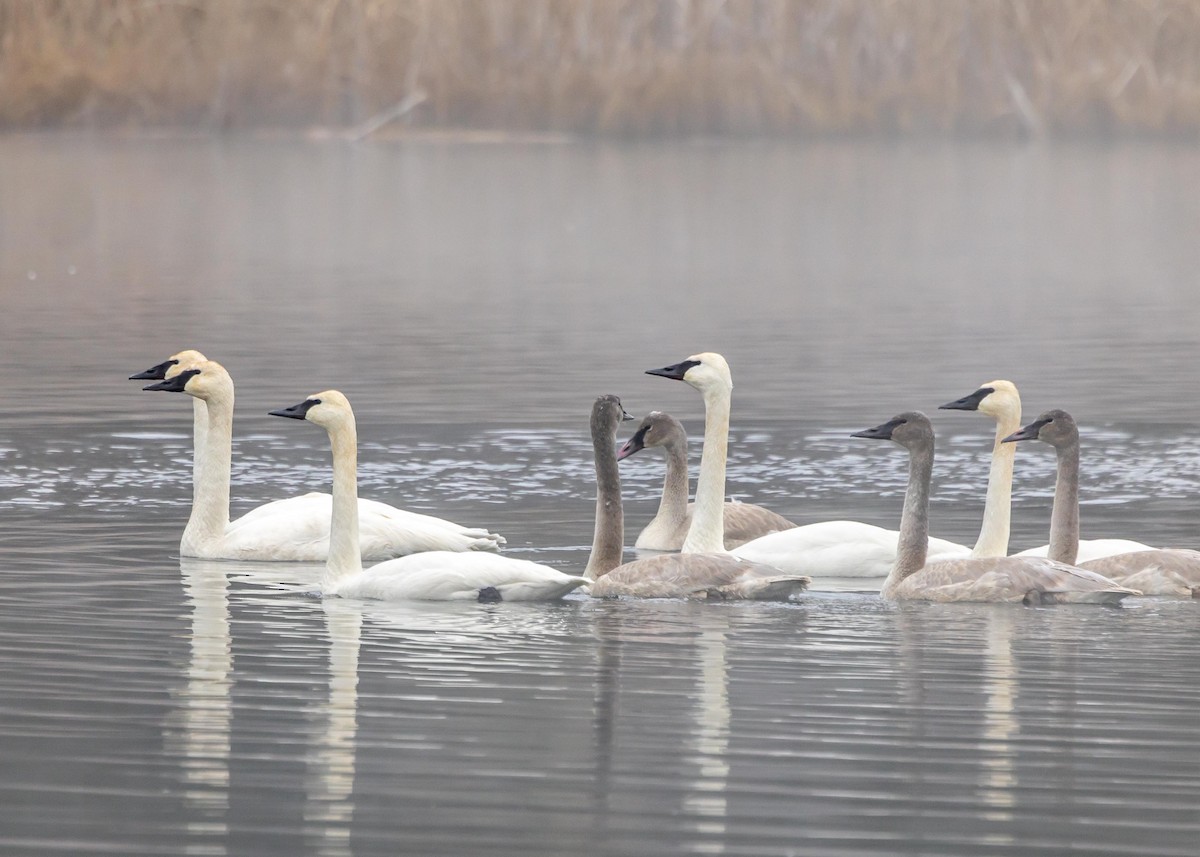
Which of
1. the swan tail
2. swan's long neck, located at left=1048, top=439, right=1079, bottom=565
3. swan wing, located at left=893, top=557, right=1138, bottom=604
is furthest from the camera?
swan's long neck, located at left=1048, top=439, right=1079, bottom=565

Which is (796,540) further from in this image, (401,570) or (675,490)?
(401,570)

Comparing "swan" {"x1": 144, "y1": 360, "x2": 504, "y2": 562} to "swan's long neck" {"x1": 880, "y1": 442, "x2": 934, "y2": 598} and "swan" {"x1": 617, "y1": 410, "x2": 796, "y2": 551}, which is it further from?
"swan's long neck" {"x1": 880, "y1": 442, "x2": 934, "y2": 598}

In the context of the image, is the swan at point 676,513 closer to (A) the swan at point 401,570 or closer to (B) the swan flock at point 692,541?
(B) the swan flock at point 692,541

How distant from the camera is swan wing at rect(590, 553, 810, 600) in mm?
12047

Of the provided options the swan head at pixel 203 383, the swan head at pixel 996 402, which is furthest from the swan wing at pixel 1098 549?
the swan head at pixel 203 383

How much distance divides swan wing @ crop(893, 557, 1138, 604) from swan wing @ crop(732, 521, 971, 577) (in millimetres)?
848

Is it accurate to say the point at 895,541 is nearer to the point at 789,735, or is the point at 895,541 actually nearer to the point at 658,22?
the point at 789,735

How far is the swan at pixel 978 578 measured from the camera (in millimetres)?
11766

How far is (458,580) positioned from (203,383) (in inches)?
132

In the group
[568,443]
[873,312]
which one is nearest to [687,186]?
[873,312]

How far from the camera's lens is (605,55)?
7225 centimetres

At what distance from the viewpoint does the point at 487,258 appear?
43750mm

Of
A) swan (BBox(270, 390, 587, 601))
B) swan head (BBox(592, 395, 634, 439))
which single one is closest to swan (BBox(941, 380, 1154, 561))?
swan head (BBox(592, 395, 634, 439))

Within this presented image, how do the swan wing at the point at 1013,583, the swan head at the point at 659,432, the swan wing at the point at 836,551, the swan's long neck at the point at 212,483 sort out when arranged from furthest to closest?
the swan head at the point at 659,432, the swan's long neck at the point at 212,483, the swan wing at the point at 836,551, the swan wing at the point at 1013,583
